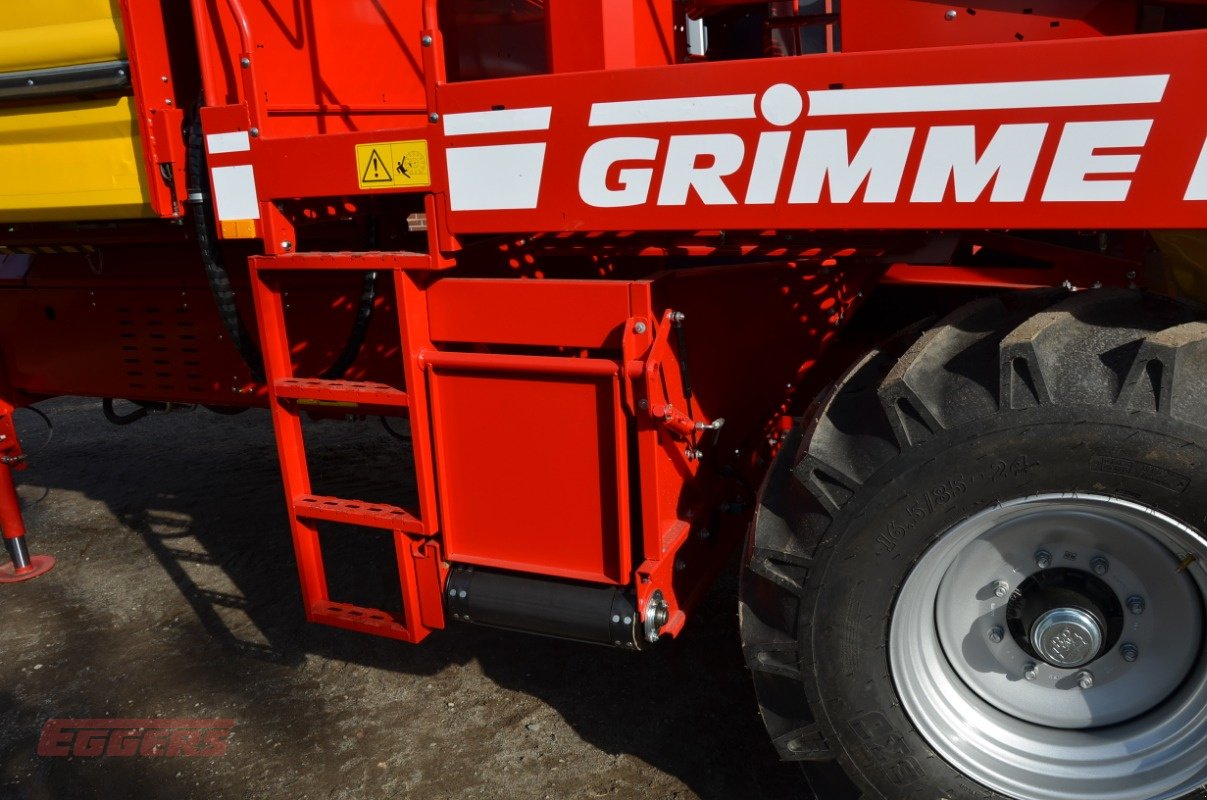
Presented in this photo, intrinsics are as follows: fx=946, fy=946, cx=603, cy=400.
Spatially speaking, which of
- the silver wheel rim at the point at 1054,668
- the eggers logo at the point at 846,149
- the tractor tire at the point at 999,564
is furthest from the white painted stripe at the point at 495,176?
the silver wheel rim at the point at 1054,668

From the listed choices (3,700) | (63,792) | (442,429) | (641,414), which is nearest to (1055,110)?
(641,414)

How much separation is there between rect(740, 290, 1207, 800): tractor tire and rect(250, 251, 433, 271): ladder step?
1.02 meters

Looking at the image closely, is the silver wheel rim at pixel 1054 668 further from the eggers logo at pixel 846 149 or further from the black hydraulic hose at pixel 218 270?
the black hydraulic hose at pixel 218 270

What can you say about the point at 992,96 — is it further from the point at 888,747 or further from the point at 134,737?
the point at 134,737

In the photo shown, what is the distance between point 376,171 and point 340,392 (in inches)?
23.8

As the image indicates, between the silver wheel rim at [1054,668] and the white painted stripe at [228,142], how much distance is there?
1.99 metres

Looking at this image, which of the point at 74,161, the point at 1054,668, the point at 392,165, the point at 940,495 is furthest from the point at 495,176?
the point at 1054,668

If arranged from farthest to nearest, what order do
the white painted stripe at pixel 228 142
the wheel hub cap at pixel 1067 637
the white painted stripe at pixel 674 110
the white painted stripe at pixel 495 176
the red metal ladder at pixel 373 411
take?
the white painted stripe at pixel 228 142, the red metal ladder at pixel 373 411, the white painted stripe at pixel 495 176, the wheel hub cap at pixel 1067 637, the white painted stripe at pixel 674 110

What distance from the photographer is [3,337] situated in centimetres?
378

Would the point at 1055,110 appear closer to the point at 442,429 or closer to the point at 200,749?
the point at 442,429

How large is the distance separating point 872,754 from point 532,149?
1.53m

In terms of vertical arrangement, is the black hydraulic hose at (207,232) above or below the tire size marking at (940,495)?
above

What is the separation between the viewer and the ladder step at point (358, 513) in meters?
2.54

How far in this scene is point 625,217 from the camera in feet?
6.95
